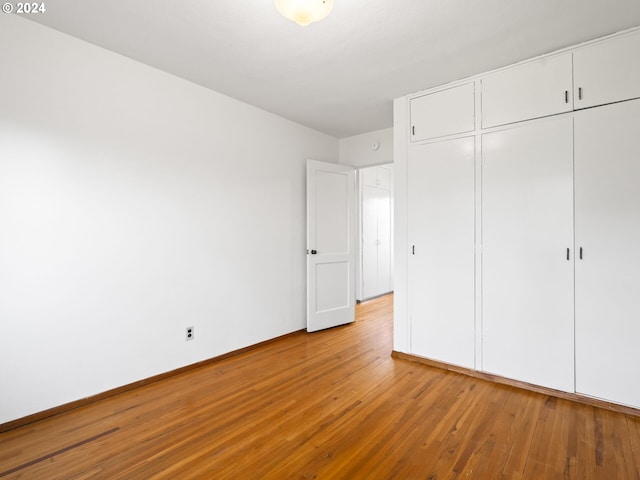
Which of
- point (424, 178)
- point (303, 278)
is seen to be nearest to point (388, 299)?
point (303, 278)

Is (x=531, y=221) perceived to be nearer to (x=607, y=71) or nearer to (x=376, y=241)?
(x=607, y=71)

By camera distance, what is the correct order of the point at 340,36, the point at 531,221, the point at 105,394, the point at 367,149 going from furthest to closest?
the point at 367,149 → the point at 531,221 → the point at 105,394 → the point at 340,36

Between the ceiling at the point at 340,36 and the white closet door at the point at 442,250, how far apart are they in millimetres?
738

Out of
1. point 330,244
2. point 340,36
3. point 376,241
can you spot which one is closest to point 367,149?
point 330,244

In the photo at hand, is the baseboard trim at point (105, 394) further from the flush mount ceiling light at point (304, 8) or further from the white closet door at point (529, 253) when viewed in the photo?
the flush mount ceiling light at point (304, 8)

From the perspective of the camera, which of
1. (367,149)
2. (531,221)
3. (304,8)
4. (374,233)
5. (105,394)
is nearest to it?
(304,8)

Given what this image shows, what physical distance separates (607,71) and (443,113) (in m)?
1.14

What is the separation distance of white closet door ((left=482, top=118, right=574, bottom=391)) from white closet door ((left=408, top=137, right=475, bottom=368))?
5.2 inches

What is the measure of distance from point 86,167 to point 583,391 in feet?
13.2

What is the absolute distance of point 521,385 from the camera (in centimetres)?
258

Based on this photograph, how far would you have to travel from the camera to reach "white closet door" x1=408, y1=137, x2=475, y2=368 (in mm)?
2855

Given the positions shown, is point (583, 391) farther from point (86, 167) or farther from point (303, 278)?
point (86, 167)

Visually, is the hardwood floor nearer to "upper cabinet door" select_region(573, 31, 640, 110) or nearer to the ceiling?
"upper cabinet door" select_region(573, 31, 640, 110)

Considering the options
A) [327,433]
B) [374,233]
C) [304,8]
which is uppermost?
[304,8]
